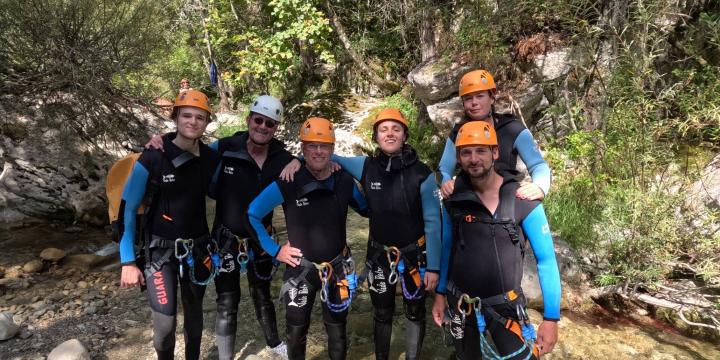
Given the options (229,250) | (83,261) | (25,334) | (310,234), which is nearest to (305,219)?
(310,234)

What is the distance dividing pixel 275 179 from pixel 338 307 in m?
1.38

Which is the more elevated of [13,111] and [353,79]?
[353,79]

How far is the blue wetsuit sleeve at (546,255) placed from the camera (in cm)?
284

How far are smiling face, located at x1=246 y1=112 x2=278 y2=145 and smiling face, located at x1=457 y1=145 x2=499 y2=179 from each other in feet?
6.57

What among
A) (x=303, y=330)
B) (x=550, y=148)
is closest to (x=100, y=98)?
(x=303, y=330)

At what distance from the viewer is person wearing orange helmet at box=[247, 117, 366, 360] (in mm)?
3648

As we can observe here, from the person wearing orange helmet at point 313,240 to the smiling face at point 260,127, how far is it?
54 cm

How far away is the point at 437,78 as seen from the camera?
35.8 feet

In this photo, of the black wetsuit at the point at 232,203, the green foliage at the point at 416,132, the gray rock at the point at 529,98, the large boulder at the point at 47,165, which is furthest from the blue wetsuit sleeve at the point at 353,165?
the large boulder at the point at 47,165

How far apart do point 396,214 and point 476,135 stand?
1.29m

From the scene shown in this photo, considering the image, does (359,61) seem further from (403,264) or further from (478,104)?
(403,264)

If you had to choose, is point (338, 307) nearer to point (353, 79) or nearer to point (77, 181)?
point (77, 181)

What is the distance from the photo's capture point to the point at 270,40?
48.1ft

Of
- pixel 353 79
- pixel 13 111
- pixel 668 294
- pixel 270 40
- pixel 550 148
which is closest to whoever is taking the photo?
pixel 668 294
